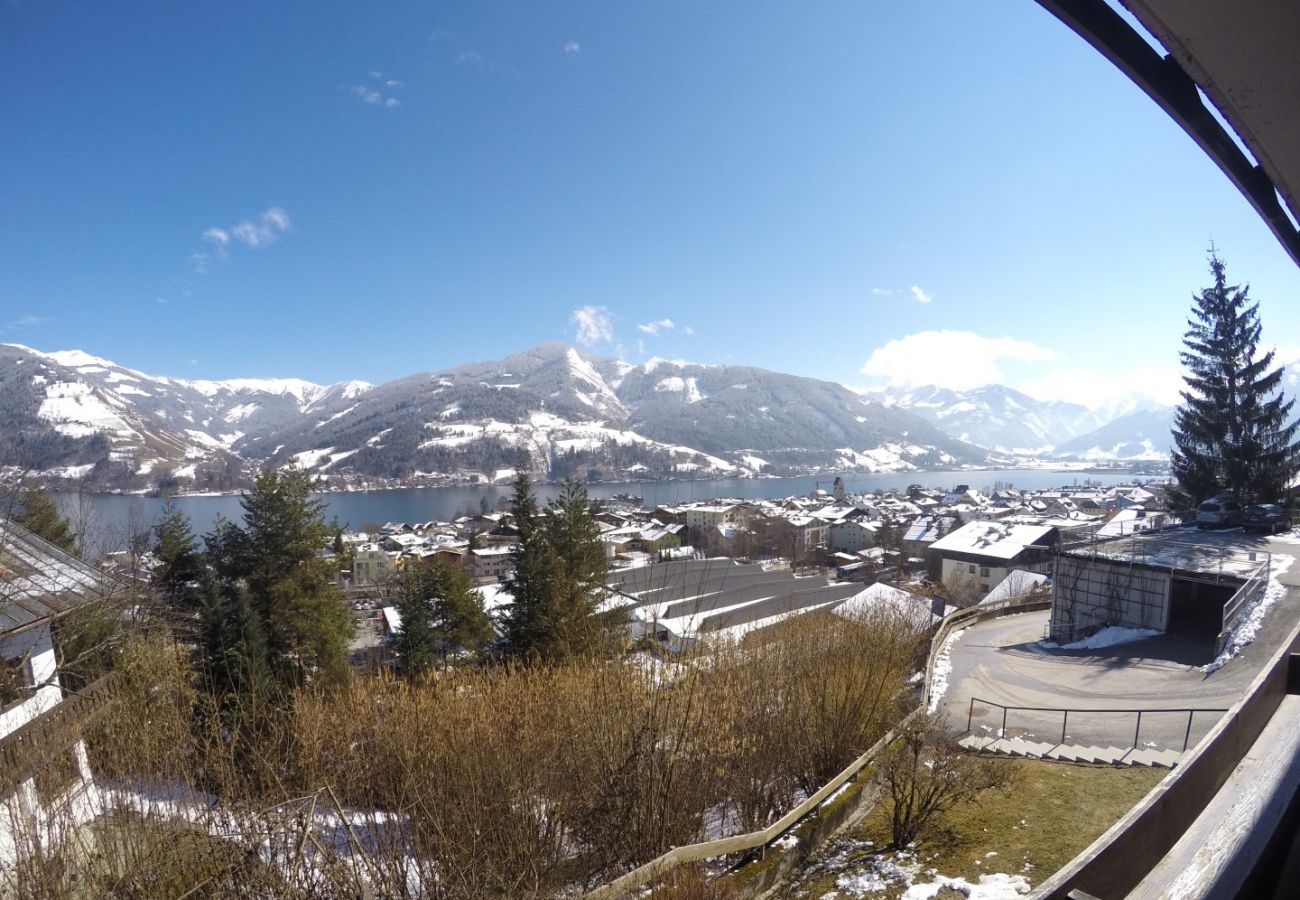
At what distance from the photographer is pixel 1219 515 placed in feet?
50.1

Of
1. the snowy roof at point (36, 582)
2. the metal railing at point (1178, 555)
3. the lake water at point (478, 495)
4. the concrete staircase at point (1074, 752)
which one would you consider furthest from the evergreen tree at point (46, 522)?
the lake water at point (478, 495)

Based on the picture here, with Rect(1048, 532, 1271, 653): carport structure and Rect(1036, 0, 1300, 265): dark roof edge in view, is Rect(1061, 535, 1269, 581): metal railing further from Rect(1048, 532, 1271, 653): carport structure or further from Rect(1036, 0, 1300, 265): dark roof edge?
Rect(1036, 0, 1300, 265): dark roof edge

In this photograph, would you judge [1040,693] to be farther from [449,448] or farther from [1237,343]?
[449,448]

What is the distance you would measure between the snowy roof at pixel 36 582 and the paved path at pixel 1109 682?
34.7ft

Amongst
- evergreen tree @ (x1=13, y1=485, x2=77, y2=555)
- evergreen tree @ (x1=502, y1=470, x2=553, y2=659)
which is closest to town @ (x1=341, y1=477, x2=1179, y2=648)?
evergreen tree @ (x1=502, y1=470, x2=553, y2=659)

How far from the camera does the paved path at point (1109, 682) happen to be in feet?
25.3

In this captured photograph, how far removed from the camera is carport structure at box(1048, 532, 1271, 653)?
1120 centimetres

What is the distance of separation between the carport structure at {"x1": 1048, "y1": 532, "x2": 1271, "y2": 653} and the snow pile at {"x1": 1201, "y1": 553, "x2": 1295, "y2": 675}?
17.6 inches

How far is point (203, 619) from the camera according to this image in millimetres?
10297

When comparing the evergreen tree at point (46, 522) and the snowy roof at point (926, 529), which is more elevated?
the evergreen tree at point (46, 522)

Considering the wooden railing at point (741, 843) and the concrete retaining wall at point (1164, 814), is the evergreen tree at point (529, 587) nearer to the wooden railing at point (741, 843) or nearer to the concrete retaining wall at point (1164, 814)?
Answer: the wooden railing at point (741, 843)

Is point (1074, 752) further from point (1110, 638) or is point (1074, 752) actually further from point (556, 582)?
point (556, 582)

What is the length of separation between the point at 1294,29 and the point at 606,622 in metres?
13.4

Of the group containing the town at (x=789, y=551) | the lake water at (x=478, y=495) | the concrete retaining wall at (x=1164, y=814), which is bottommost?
the lake water at (x=478, y=495)
